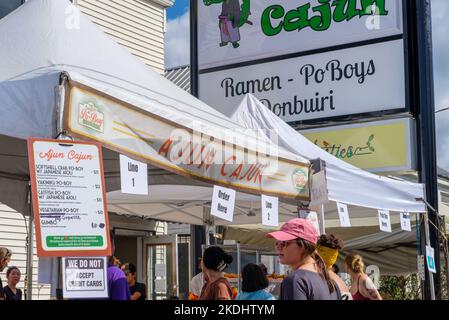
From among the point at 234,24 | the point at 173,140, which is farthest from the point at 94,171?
the point at 234,24

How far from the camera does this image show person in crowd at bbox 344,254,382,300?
284 inches

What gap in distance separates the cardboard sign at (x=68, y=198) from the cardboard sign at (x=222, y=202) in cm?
212

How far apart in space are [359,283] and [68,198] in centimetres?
357

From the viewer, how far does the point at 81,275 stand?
15.3ft

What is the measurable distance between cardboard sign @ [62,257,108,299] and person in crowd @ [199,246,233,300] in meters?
1.23

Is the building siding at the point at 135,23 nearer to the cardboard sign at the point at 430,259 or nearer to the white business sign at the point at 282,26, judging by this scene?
the white business sign at the point at 282,26

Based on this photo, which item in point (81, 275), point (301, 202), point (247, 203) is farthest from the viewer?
point (247, 203)

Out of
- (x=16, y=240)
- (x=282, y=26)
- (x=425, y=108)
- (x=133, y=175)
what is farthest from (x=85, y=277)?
(x=282, y=26)

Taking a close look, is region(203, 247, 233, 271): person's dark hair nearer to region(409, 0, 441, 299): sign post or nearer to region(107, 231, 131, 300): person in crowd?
region(107, 231, 131, 300): person in crowd

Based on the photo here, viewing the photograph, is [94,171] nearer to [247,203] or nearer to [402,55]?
[247,203]

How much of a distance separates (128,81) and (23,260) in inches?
320

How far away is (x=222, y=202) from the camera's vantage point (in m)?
6.87

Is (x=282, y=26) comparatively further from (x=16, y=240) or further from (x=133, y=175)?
(x=133, y=175)

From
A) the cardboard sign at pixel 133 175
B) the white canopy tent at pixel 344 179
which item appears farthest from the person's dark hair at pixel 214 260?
the white canopy tent at pixel 344 179
